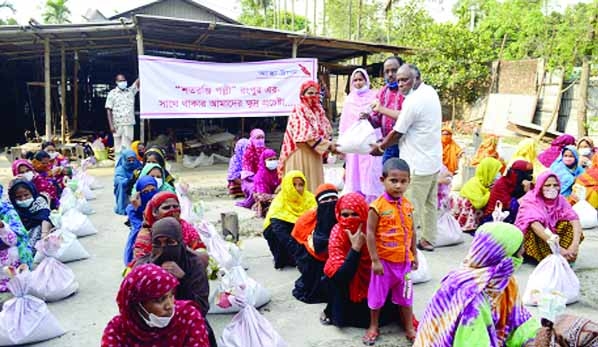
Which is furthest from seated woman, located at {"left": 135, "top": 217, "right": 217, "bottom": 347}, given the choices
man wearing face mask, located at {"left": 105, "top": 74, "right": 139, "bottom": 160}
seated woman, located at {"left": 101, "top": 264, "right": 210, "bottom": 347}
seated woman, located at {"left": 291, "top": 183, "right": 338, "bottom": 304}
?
man wearing face mask, located at {"left": 105, "top": 74, "right": 139, "bottom": 160}

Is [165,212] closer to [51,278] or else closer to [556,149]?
[51,278]

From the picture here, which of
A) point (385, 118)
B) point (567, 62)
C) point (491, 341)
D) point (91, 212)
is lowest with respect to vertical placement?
point (91, 212)

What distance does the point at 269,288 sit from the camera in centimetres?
425

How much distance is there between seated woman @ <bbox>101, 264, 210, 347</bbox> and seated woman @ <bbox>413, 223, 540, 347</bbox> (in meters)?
1.09

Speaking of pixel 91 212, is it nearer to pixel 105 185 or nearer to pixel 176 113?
pixel 105 185

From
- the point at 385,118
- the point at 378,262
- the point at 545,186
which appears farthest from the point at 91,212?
the point at 545,186

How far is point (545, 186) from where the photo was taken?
14.5ft

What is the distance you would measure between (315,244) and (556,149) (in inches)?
182

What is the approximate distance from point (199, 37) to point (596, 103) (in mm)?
11117

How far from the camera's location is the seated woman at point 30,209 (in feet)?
14.8

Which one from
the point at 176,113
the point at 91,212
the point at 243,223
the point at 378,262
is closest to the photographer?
the point at 378,262

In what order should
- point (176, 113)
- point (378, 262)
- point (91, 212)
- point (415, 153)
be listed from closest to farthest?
point (378, 262) → point (415, 153) → point (91, 212) → point (176, 113)

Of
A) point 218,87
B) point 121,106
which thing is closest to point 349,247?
point 218,87

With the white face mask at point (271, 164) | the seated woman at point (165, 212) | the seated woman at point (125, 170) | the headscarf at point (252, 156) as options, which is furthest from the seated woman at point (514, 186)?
the seated woman at point (125, 170)
